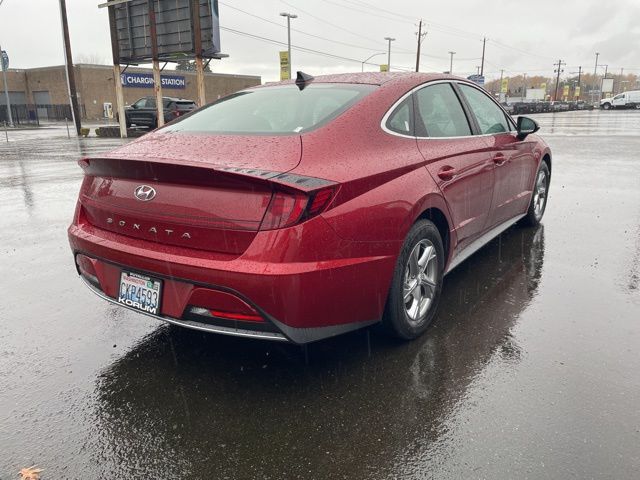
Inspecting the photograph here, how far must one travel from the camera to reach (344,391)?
2811 millimetres

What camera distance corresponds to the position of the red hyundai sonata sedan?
2.48 metres

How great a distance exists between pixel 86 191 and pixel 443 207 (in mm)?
2222

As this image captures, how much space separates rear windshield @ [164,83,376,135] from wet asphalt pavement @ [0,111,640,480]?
4.39 ft

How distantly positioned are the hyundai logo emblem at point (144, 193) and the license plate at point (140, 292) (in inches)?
15.9

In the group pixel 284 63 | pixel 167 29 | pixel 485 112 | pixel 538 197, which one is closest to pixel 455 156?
pixel 485 112

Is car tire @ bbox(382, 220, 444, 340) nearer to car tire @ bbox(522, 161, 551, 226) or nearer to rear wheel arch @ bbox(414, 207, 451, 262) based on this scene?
rear wheel arch @ bbox(414, 207, 451, 262)

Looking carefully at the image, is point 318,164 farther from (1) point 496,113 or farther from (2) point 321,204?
(1) point 496,113

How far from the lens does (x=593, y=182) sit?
8.88 m

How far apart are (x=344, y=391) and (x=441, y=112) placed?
7.05 feet

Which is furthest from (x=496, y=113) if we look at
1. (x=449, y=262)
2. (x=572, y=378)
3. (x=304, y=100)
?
(x=572, y=378)

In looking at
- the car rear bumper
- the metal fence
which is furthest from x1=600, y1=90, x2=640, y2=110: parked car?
the car rear bumper

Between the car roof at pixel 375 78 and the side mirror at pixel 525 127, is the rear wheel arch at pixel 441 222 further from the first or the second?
the side mirror at pixel 525 127

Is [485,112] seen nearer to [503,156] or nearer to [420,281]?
[503,156]

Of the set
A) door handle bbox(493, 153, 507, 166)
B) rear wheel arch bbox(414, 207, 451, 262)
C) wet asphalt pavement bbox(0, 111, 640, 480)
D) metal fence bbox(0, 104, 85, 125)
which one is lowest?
metal fence bbox(0, 104, 85, 125)
